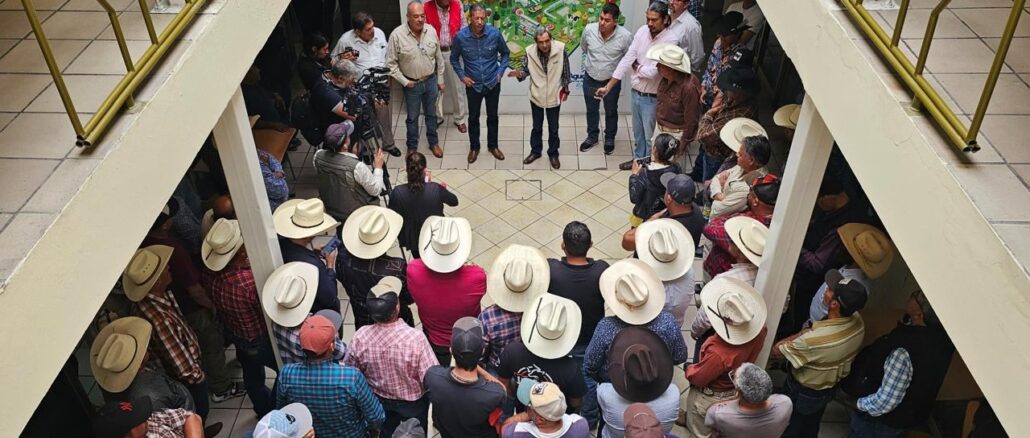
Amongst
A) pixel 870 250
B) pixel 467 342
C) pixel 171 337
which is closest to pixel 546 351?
pixel 467 342

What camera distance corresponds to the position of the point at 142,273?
187 inches

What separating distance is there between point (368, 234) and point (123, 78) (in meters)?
A: 2.20

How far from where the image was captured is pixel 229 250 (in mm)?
5172

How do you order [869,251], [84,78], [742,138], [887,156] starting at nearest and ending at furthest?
[887,156] → [84,78] → [869,251] → [742,138]

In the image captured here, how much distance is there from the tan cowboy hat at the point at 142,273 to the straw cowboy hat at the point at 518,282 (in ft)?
6.95

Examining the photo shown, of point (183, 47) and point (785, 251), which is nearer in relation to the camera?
point (183, 47)

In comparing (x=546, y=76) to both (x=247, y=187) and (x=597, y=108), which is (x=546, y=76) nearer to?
(x=597, y=108)

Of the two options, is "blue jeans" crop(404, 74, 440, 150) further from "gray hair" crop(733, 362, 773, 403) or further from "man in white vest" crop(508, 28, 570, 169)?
"gray hair" crop(733, 362, 773, 403)

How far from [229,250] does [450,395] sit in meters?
1.98

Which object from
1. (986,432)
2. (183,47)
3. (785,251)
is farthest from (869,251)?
(183,47)

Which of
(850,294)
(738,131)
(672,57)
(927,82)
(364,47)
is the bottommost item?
(738,131)

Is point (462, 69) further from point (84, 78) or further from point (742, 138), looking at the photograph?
point (84, 78)

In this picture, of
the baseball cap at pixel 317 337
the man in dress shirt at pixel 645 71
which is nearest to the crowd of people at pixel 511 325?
the baseball cap at pixel 317 337

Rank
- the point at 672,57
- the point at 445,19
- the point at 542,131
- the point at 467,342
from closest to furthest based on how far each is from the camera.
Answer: the point at 467,342 → the point at 672,57 → the point at 445,19 → the point at 542,131
